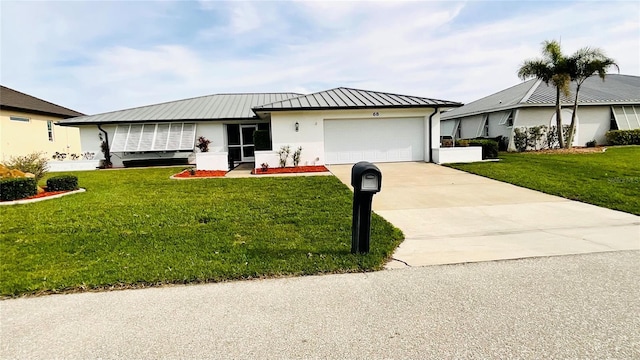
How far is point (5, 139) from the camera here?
22141 millimetres

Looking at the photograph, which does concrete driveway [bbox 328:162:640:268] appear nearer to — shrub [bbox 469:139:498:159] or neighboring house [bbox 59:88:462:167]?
neighboring house [bbox 59:88:462:167]

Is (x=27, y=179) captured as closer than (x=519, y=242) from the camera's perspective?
No

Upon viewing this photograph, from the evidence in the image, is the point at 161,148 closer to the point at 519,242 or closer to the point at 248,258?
the point at 248,258

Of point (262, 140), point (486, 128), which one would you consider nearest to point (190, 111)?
point (262, 140)

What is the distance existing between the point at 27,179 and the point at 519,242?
11.6 metres

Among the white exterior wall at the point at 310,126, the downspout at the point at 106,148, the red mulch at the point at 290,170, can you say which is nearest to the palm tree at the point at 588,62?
the white exterior wall at the point at 310,126

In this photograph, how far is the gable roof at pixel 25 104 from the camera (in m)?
22.8

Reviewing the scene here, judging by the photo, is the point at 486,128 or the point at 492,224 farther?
the point at 486,128

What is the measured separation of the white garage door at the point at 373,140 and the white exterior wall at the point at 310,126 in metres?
0.34

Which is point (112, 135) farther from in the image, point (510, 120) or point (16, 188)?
point (510, 120)

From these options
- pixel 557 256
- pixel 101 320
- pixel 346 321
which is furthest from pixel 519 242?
pixel 101 320

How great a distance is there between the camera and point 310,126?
1667cm

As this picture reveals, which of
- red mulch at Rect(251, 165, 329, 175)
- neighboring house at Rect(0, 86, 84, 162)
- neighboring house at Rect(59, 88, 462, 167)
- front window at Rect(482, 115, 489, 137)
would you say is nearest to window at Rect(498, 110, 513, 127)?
front window at Rect(482, 115, 489, 137)

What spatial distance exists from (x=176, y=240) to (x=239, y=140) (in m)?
16.1
